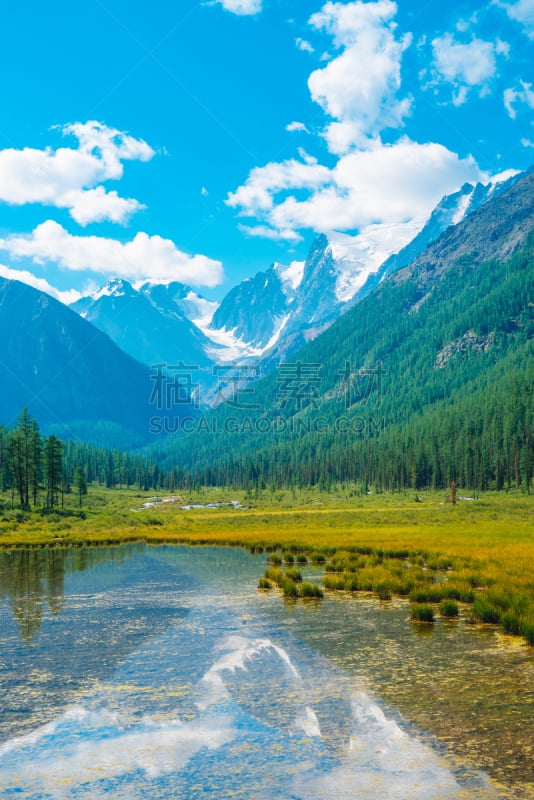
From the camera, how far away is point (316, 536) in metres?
62.8

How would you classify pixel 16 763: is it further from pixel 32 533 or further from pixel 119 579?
pixel 32 533

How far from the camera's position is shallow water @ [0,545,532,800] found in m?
12.2

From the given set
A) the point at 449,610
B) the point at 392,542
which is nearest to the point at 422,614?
the point at 449,610

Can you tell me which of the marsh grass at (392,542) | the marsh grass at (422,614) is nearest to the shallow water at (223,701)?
the marsh grass at (422,614)

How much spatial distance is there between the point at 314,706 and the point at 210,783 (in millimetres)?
4686

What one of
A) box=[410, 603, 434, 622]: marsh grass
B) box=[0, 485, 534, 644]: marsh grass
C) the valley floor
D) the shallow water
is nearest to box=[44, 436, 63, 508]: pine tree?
box=[0, 485, 534, 644]: marsh grass

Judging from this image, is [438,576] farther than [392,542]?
No

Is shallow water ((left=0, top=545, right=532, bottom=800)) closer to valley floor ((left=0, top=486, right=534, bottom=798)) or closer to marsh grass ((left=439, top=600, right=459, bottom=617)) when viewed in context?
valley floor ((left=0, top=486, right=534, bottom=798))

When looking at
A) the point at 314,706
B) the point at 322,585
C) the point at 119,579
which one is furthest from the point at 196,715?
the point at 119,579

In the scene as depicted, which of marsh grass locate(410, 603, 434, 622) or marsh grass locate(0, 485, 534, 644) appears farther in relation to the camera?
marsh grass locate(0, 485, 534, 644)

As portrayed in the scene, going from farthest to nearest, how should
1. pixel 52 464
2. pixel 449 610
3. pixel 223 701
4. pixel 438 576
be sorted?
pixel 52 464, pixel 438 576, pixel 449 610, pixel 223 701

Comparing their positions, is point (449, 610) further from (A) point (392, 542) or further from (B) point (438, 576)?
(A) point (392, 542)

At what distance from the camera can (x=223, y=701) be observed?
55.2 ft

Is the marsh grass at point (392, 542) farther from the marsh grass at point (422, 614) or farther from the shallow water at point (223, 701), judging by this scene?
the shallow water at point (223, 701)
